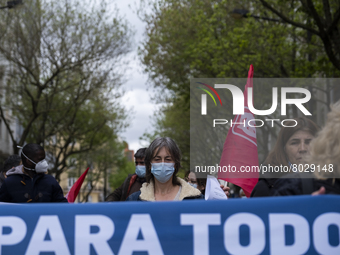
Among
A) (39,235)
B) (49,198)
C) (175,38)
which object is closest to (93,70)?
(175,38)

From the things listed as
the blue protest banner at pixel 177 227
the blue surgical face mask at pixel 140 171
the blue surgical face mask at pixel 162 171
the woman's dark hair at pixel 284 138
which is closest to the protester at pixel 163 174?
the blue surgical face mask at pixel 162 171

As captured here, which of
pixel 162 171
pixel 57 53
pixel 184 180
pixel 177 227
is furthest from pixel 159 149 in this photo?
pixel 57 53

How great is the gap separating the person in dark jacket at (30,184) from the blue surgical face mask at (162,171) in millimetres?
1482

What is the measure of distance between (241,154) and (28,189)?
240cm

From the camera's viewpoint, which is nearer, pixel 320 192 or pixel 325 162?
pixel 325 162

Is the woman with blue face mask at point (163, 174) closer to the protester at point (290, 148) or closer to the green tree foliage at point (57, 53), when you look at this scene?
the protester at point (290, 148)

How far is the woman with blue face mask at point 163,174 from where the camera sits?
455 cm

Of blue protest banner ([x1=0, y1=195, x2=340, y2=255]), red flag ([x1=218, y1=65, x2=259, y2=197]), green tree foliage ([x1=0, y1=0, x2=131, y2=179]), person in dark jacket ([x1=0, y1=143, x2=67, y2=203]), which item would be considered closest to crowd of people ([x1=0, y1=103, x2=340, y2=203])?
person in dark jacket ([x1=0, y1=143, x2=67, y2=203])

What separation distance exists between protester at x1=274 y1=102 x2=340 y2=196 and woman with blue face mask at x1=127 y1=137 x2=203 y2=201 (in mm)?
1551

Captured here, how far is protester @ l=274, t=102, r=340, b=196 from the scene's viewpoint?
294cm

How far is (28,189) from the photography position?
5512 mm

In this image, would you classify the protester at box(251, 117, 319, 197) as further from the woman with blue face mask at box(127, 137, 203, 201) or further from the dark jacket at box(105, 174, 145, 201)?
the dark jacket at box(105, 174, 145, 201)

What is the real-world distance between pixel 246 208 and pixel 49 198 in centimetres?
283

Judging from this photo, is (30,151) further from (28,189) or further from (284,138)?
(284,138)
